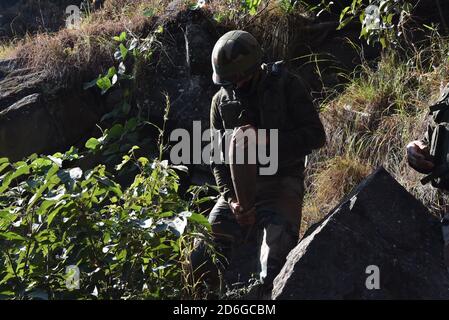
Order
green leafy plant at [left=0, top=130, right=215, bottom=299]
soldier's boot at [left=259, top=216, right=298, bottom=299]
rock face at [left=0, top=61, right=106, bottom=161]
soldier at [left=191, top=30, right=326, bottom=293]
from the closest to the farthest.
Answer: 1. green leafy plant at [left=0, top=130, right=215, bottom=299]
2. soldier's boot at [left=259, top=216, right=298, bottom=299]
3. soldier at [left=191, top=30, right=326, bottom=293]
4. rock face at [left=0, top=61, right=106, bottom=161]

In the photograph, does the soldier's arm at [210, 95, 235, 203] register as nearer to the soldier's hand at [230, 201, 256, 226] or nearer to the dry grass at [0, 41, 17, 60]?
the soldier's hand at [230, 201, 256, 226]

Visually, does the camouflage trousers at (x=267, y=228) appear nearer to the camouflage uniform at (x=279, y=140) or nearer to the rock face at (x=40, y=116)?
the camouflage uniform at (x=279, y=140)

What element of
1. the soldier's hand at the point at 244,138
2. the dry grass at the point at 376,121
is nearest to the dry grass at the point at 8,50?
the dry grass at the point at 376,121

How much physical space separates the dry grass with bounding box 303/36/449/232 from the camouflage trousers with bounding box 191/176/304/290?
140cm

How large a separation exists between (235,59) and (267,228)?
3.47 feet

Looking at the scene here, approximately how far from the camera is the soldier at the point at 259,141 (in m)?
5.40

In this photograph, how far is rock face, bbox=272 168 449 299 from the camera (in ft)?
15.6

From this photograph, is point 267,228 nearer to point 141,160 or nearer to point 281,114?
point 281,114

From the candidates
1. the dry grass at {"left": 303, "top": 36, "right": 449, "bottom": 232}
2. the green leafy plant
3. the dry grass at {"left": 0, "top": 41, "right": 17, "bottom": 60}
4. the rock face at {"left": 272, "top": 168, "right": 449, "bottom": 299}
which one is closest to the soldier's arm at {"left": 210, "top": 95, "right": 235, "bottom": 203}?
the green leafy plant

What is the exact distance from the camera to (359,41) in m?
8.65

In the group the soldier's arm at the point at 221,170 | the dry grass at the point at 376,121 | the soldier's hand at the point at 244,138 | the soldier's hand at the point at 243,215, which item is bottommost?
the dry grass at the point at 376,121

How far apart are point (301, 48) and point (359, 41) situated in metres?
0.57

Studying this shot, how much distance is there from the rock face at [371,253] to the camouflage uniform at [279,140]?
45cm
